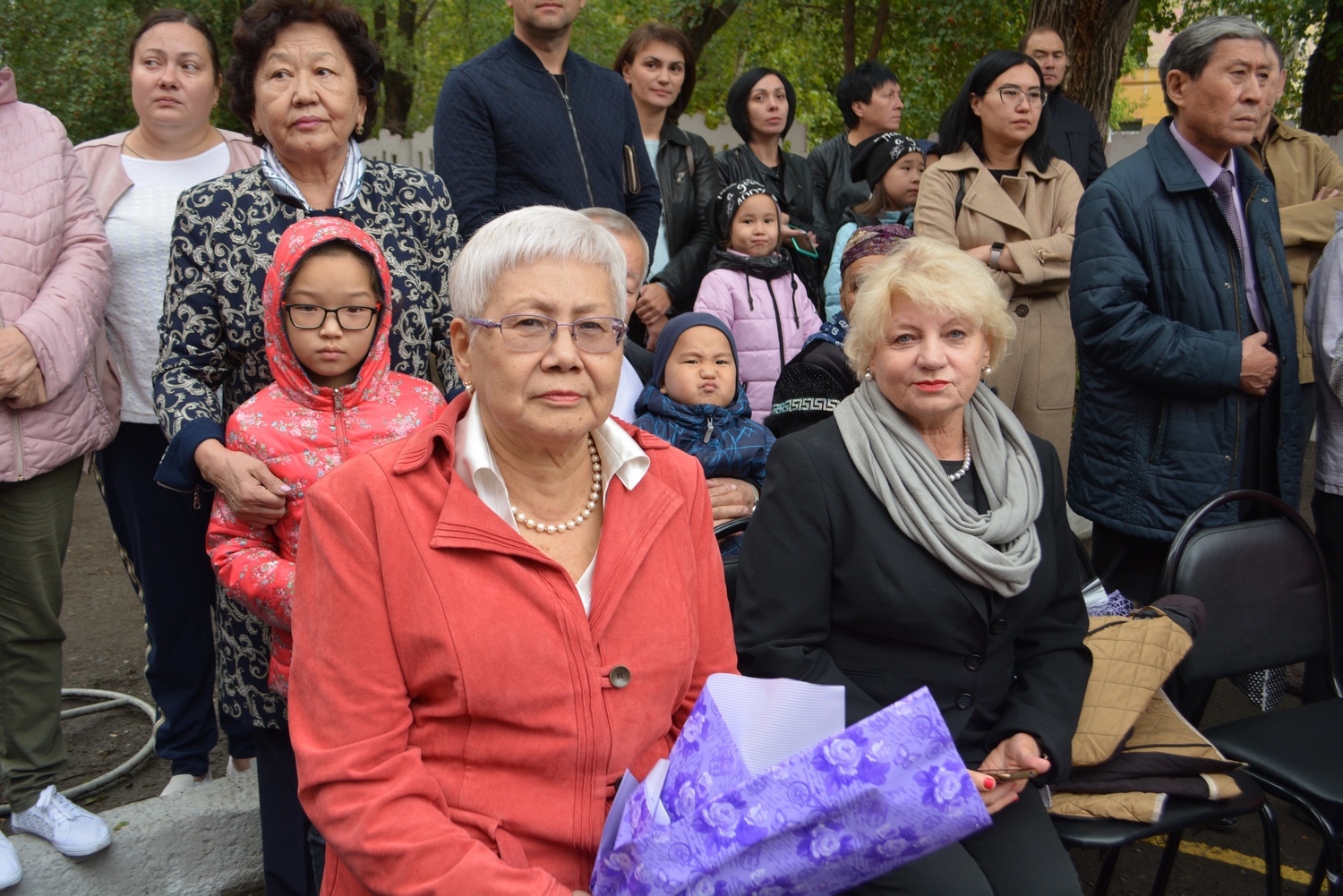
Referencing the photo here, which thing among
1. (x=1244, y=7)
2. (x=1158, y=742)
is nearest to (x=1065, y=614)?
(x=1158, y=742)

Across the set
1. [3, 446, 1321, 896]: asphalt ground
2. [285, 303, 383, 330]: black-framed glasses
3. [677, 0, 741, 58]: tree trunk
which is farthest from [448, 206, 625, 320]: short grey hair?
[677, 0, 741, 58]: tree trunk

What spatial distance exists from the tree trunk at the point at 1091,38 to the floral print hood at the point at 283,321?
5977 mm

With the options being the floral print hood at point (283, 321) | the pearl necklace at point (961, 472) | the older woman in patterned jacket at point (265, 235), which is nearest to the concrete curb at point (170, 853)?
the older woman in patterned jacket at point (265, 235)

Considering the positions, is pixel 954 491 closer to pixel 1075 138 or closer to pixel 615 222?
pixel 615 222

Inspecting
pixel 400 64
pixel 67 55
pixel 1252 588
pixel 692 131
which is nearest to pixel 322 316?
pixel 1252 588

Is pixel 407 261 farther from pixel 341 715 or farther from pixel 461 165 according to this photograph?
pixel 341 715

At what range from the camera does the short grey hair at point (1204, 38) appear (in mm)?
3596

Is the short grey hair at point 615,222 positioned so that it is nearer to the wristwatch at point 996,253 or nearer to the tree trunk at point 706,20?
the wristwatch at point 996,253

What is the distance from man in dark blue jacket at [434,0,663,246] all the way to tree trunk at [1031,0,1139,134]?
Result: 427 centimetres

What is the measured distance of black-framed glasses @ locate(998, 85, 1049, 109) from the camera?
4.52 metres

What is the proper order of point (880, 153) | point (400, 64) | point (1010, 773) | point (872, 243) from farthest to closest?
point (400, 64)
point (880, 153)
point (872, 243)
point (1010, 773)

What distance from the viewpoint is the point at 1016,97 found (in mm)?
4516

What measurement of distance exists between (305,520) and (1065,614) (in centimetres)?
189

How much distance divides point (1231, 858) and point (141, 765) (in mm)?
3836
